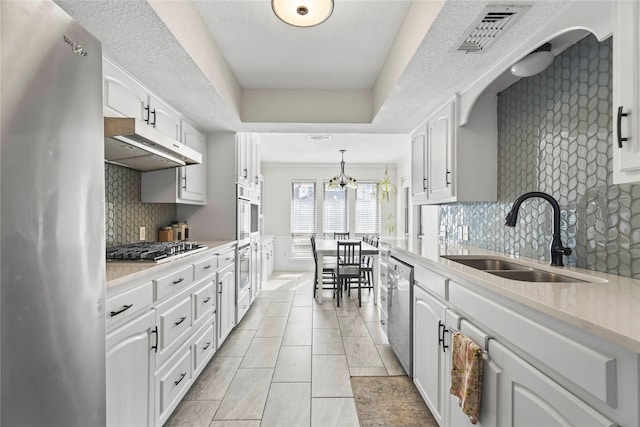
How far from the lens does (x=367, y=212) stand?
7840 millimetres

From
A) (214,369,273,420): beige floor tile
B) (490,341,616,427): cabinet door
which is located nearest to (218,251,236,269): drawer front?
(214,369,273,420): beige floor tile

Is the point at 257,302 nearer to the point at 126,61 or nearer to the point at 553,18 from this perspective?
the point at 126,61

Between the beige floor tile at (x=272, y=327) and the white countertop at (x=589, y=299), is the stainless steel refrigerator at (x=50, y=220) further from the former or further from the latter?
the beige floor tile at (x=272, y=327)

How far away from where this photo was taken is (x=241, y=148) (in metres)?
3.90

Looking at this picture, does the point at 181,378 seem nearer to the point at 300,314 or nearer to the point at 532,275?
the point at 532,275

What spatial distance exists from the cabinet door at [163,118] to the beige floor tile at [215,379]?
188cm

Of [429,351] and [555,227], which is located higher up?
[555,227]

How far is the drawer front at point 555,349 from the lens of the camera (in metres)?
0.80

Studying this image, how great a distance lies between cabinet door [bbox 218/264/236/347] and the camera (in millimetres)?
2953

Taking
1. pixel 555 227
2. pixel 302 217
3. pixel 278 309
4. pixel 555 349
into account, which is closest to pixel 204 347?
pixel 278 309

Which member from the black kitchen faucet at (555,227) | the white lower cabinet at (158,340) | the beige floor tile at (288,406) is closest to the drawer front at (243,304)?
the white lower cabinet at (158,340)

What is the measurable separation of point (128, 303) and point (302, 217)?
20.6ft

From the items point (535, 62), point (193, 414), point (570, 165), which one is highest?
point (535, 62)

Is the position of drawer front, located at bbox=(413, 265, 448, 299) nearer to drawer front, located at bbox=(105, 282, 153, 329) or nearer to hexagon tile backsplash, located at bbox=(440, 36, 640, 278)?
hexagon tile backsplash, located at bbox=(440, 36, 640, 278)
